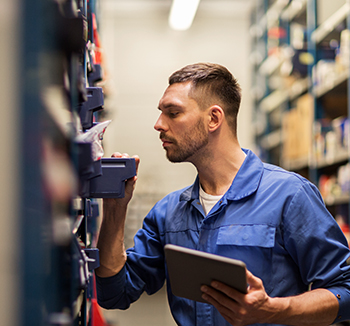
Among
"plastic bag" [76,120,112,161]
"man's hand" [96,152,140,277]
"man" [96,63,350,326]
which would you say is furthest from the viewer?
"man's hand" [96,152,140,277]

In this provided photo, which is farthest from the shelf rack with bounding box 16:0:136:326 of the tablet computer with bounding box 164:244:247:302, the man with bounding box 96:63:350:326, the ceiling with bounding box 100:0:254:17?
the ceiling with bounding box 100:0:254:17

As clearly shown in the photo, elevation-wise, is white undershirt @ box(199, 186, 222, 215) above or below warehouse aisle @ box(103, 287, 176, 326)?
above

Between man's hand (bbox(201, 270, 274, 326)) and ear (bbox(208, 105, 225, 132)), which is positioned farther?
ear (bbox(208, 105, 225, 132))

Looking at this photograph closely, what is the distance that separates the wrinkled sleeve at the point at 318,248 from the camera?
150cm

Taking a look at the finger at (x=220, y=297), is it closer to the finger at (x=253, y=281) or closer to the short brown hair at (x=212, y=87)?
the finger at (x=253, y=281)

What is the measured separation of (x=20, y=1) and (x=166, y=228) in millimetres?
1403

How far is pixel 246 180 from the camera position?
1.73 m

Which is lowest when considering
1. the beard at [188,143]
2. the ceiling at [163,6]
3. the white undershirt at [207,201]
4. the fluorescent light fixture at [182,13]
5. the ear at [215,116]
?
the white undershirt at [207,201]

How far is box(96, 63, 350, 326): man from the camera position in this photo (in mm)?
1449

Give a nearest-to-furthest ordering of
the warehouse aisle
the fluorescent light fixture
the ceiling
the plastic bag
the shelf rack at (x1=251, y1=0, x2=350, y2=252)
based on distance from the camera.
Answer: the plastic bag
the shelf rack at (x1=251, y1=0, x2=350, y2=252)
the warehouse aisle
the fluorescent light fixture
the ceiling

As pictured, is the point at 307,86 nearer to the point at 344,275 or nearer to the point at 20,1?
the point at 344,275

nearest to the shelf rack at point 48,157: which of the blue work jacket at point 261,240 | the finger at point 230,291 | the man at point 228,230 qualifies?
the finger at point 230,291

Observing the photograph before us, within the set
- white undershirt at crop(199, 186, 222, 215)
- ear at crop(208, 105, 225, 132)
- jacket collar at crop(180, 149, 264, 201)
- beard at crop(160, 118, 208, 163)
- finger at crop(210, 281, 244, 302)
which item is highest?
ear at crop(208, 105, 225, 132)

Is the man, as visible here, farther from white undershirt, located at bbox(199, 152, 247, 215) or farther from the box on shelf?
the box on shelf
